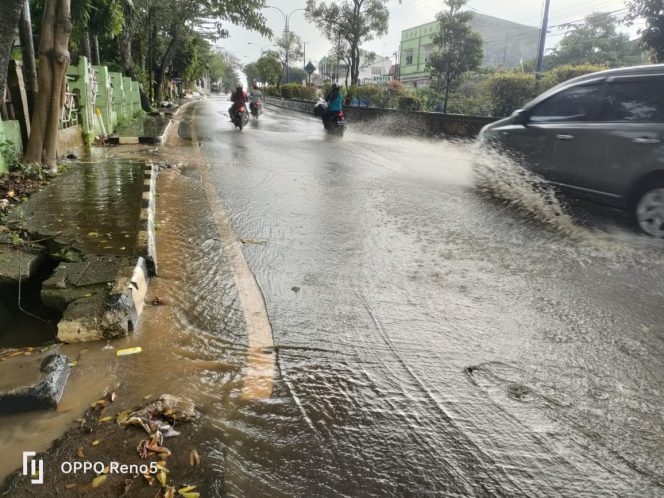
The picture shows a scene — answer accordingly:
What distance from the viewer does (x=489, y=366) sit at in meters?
2.65

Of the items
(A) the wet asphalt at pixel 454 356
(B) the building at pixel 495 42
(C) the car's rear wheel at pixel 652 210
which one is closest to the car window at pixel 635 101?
(C) the car's rear wheel at pixel 652 210

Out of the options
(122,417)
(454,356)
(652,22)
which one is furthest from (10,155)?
(652,22)

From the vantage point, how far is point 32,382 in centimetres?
231

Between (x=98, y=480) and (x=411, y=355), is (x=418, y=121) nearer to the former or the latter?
(x=411, y=355)

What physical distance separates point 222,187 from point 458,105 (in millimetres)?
13442

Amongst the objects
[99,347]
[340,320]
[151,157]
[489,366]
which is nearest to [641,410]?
[489,366]

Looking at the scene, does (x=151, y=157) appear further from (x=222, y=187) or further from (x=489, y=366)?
(x=489, y=366)

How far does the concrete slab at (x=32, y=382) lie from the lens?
7.28 feet

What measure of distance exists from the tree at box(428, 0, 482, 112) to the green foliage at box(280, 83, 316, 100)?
20837 millimetres

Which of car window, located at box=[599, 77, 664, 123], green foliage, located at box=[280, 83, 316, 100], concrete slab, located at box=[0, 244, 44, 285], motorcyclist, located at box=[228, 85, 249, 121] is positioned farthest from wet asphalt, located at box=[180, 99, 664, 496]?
green foliage, located at box=[280, 83, 316, 100]

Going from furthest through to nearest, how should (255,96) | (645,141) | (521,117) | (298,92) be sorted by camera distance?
(298,92) → (255,96) → (521,117) → (645,141)

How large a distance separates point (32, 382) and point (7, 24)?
452cm

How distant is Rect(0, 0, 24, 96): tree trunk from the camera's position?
5.01 meters

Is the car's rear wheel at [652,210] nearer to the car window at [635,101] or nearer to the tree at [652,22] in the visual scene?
the car window at [635,101]
